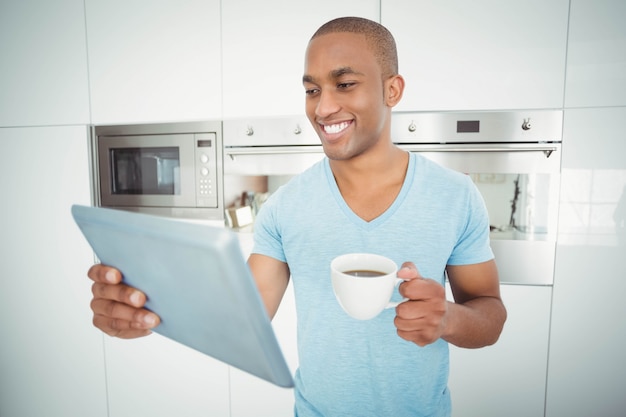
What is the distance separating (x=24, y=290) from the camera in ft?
5.90

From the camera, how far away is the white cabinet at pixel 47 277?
67.9 inches

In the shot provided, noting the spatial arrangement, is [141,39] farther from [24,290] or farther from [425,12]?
[24,290]

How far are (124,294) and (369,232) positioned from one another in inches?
19.8

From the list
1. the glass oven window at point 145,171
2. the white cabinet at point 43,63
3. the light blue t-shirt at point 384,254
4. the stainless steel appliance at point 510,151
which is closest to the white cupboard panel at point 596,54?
the stainless steel appliance at point 510,151

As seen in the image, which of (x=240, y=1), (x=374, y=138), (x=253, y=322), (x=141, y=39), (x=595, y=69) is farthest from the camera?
(x=141, y=39)

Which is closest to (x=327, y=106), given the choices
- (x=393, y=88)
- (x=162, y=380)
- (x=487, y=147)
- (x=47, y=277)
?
(x=393, y=88)

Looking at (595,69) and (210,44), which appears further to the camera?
(210,44)

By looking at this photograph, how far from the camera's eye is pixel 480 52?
52.2 inches

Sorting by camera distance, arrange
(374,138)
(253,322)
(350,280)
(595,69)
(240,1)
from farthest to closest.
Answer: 1. (240,1)
2. (595,69)
3. (374,138)
4. (350,280)
5. (253,322)

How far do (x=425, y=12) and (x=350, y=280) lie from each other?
1273 mm

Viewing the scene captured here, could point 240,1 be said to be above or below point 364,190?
above

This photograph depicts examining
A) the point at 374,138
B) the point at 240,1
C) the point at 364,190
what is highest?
the point at 240,1

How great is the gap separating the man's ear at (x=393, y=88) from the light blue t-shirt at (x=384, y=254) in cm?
16

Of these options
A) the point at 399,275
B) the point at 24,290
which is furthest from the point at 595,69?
the point at 24,290
